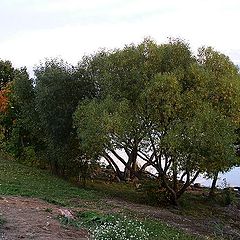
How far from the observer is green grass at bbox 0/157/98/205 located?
612 inches

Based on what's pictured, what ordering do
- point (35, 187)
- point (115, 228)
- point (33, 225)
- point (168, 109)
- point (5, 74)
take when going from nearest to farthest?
1. point (115, 228)
2. point (33, 225)
3. point (168, 109)
4. point (35, 187)
5. point (5, 74)

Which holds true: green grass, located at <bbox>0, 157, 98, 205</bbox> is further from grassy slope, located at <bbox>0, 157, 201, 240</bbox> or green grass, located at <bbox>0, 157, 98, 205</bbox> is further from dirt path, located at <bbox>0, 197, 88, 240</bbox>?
dirt path, located at <bbox>0, 197, 88, 240</bbox>

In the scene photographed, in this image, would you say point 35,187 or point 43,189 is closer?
point 43,189

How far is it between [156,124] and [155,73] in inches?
66.8

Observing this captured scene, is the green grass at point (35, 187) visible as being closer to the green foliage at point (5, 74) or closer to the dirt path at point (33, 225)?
the dirt path at point (33, 225)

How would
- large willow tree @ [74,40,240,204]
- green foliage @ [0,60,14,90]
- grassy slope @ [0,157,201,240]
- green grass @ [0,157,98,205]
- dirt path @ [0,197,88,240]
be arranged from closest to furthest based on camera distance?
dirt path @ [0,197,88,240], grassy slope @ [0,157,201,240], green grass @ [0,157,98,205], large willow tree @ [74,40,240,204], green foliage @ [0,60,14,90]

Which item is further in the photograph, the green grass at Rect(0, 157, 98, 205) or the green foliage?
the green foliage

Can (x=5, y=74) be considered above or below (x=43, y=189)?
above

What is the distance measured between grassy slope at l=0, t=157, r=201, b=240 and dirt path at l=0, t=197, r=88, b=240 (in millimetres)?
1905

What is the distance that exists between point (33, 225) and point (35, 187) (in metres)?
8.88

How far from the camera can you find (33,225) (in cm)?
923

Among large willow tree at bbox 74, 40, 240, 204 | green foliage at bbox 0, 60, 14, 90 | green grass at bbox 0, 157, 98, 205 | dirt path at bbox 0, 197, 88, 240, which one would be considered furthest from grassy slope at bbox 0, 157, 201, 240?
green foliage at bbox 0, 60, 14, 90

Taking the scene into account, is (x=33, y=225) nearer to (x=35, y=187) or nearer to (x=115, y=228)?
(x=115, y=228)

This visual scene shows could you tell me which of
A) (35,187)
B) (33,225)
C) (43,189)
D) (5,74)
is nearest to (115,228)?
(33,225)
